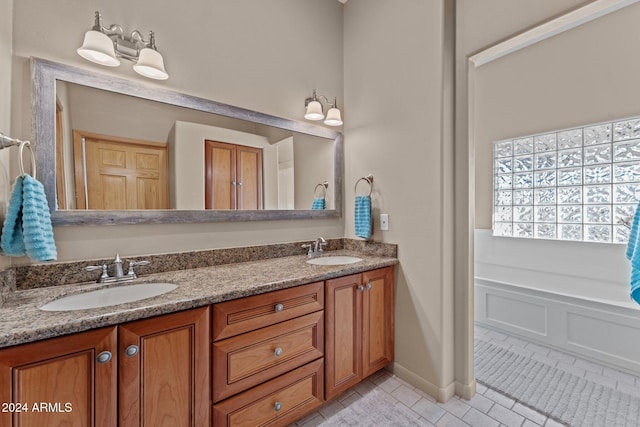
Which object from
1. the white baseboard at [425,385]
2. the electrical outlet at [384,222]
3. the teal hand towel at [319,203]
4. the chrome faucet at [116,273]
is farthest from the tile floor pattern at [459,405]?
the teal hand towel at [319,203]

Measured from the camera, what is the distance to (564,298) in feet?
7.29

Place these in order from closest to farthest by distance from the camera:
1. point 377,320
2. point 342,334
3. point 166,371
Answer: point 166,371 < point 342,334 < point 377,320

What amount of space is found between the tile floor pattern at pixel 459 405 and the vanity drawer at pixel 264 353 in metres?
0.46

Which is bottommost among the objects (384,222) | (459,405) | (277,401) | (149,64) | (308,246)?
(459,405)

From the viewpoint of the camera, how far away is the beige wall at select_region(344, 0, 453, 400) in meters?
1.72

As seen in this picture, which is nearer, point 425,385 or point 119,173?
point 119,173

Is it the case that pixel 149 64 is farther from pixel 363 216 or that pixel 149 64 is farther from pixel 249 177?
pixel 363 216

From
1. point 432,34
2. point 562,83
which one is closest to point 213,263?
point 432,34

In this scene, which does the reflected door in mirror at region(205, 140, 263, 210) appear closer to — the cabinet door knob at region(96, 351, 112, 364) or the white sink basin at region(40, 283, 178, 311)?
the white sink basin at region(40, 283, 178, 311)

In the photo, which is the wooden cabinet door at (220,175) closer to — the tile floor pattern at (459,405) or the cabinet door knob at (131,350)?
the cabinet door knob at (131,350)

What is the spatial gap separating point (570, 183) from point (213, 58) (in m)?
3.45

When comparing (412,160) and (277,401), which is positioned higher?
(412,160)

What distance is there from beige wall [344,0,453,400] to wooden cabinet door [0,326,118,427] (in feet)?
5.41

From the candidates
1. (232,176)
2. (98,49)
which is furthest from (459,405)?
(98,49)
